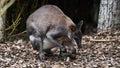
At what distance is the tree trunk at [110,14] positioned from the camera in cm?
906

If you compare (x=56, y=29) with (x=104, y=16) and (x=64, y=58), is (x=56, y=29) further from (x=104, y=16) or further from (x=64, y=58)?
(x=104, y=16)

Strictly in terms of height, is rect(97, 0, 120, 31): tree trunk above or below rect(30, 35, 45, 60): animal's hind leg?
above

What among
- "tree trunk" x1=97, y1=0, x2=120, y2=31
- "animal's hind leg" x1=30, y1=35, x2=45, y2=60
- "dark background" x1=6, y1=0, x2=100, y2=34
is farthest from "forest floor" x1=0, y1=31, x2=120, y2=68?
"dark background" x1=6, y1=0, x2=100, y2=34

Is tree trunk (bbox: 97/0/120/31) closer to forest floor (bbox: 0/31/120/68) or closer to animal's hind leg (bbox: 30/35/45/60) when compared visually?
forest floor (bbox: 0/31/120/68)

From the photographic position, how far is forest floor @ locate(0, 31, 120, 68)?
23.3ft

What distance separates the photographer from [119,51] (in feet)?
25.6

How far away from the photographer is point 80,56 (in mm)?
7535

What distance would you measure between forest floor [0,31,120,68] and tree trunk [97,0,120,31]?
283 mm

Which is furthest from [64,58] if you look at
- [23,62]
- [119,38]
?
[119,38]

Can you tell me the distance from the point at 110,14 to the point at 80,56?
6.14ft

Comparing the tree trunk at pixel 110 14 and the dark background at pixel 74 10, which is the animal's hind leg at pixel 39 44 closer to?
the tree trunk at pixel 110 14

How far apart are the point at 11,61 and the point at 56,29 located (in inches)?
39.7

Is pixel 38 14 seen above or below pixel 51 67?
above

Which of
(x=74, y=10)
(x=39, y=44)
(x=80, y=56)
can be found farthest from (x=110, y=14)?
(x=74, y=10)
